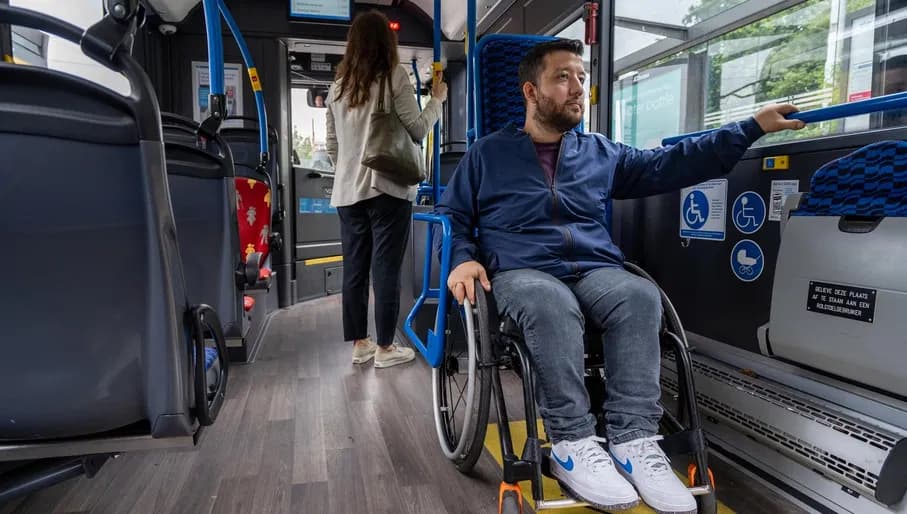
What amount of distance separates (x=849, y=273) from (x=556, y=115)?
2.64ft

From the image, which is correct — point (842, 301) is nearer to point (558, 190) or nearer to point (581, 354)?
point (581, 354)

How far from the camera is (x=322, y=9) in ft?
12.8

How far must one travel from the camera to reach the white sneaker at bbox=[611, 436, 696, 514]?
105 centimetres

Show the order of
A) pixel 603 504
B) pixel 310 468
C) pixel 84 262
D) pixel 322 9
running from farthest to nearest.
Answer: pixel 322 9 < pixel 310 468 < pixel 603 504 < pixel 84 262

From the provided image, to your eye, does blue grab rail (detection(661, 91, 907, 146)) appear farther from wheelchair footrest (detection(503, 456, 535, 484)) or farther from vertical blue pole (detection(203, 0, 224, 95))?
vertical blue pole (detection(203, 0, 224, 95))

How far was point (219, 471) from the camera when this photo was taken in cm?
151

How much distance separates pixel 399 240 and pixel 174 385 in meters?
1.64

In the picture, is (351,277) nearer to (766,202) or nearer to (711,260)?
(711,260)

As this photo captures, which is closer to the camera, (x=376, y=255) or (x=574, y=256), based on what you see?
(x=574, y=256)

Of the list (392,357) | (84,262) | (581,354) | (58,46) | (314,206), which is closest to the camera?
(84,262)

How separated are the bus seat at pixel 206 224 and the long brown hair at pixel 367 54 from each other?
0.80m

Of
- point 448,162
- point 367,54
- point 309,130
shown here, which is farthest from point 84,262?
point 309,130

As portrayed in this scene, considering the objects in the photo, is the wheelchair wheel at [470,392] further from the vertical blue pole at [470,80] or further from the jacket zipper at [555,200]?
the vertical blue pole at [470,80]

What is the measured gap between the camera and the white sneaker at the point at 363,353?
2549 mm
